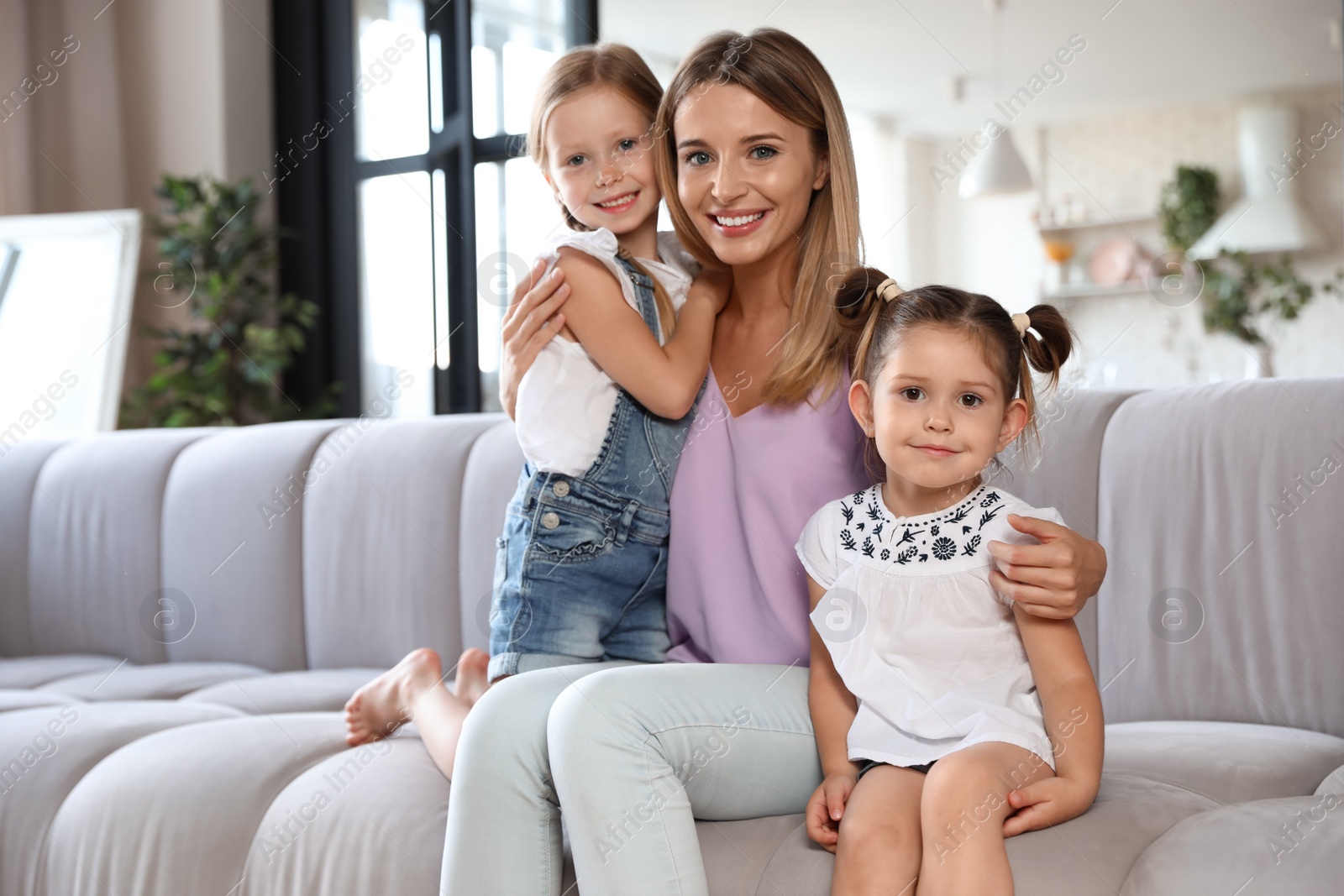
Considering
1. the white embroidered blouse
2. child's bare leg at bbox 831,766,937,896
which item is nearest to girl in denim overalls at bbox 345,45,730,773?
the white embroidered blouse

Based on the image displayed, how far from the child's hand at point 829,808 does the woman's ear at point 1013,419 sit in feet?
1.15

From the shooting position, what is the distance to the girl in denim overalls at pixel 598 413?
4.08 feet

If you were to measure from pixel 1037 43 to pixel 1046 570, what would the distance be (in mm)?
4997

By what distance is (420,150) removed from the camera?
356cm

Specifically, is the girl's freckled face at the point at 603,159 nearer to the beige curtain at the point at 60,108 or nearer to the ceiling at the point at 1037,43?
the beige curtain at the point at 60,108

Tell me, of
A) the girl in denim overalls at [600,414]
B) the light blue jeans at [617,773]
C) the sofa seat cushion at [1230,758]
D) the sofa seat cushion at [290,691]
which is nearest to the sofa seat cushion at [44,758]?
the sofa seat cushion at [290,691]

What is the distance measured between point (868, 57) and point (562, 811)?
5.14 meters

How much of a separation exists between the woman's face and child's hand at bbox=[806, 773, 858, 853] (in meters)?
0.58

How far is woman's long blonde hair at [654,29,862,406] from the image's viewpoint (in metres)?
1.24

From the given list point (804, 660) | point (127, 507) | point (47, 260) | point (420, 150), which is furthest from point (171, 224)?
point (804, 660)

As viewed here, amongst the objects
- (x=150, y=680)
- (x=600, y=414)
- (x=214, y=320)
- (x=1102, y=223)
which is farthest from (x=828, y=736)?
(x=1102, y=223)

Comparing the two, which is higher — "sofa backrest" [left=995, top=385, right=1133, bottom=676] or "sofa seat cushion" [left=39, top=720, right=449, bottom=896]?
"sofa backrest" [left=995, top=385, right=1133, bottom=676]

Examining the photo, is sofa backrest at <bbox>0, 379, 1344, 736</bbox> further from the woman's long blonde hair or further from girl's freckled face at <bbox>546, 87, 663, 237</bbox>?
girl's freckled face at <bbox>546, 87, 663, 237</bbox>

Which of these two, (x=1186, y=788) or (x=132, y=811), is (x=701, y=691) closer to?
(x=1186, y=788)
